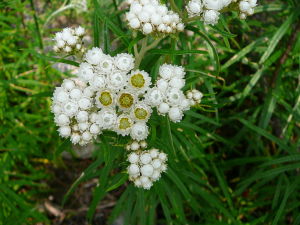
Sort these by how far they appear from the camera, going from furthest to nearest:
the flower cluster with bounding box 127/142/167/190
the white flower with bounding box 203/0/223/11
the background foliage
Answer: the background foliage
the flower cluster with bounding box 127/142/167/190
the white flower with bounding box 203/0/223/11

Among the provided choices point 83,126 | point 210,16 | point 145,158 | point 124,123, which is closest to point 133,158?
point 145,158

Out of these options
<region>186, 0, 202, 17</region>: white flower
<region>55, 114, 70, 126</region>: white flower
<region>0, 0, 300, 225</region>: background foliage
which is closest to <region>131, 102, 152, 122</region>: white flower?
<region>55, 114, 70, 126</region>: white flower

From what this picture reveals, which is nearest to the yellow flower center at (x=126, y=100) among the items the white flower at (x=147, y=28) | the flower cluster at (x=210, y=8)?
the white flower at (x=147, y=28)

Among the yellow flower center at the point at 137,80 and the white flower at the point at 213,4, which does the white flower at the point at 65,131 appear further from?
the white flower at the point at 213,4

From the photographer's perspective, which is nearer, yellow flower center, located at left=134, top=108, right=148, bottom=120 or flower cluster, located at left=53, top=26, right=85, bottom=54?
yellow flower center, located at left=134, top=108, right=148, bottom=120

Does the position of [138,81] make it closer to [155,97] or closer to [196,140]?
[155,97]

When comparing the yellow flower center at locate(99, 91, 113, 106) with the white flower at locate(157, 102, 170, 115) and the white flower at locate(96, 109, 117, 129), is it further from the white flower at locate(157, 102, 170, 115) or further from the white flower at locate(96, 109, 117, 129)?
the white flower at locate(157, 102, 170, 115)
